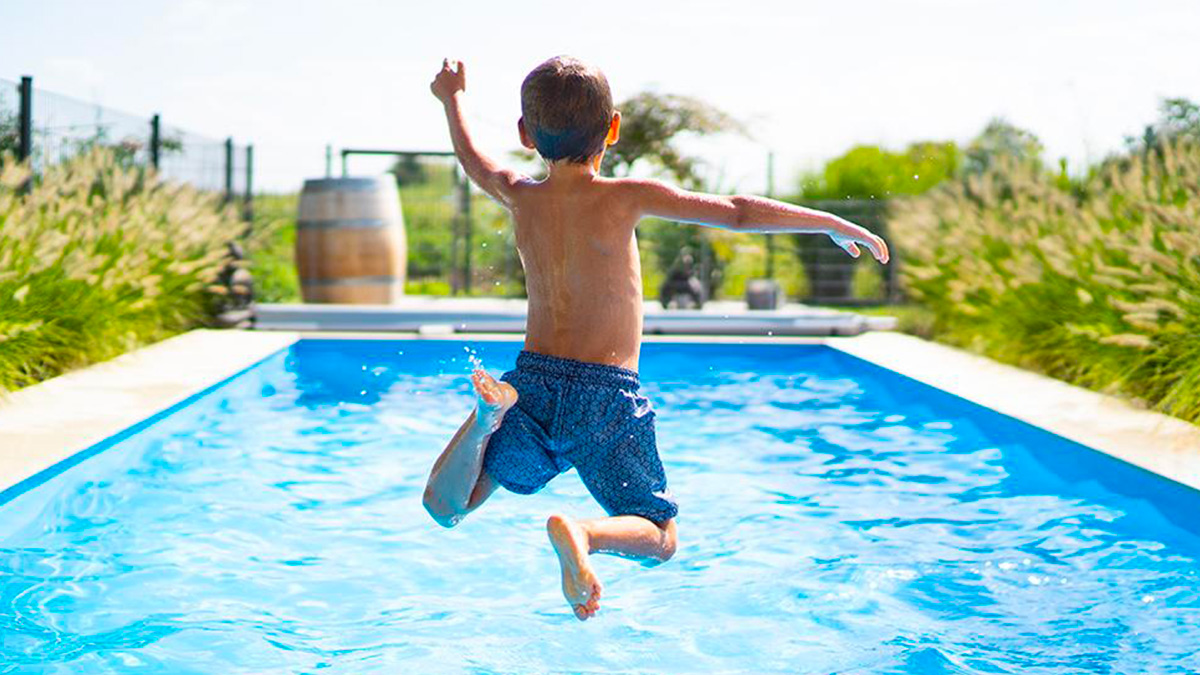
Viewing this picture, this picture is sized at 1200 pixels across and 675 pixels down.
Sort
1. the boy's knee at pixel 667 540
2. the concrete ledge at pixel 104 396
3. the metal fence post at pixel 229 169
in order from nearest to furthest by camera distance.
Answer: the boy's knee at pixel 667 540 → the concrete ledge at pixel 104 396 → the metal fence post at pixel 229 169

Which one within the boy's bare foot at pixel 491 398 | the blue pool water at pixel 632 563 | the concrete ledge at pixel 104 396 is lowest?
the blue pool water at pixel 632 563

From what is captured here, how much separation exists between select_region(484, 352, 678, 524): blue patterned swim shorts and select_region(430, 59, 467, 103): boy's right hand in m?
0.75

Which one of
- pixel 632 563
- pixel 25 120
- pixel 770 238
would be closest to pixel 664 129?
pixel 770 238

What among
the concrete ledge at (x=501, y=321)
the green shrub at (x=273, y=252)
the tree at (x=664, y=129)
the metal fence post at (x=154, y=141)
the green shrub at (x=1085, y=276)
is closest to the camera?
the green shrub at (x=1085, y=276)

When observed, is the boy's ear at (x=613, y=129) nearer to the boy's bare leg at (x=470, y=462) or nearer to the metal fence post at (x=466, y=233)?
the boy's bare leg at (x=470, y=462)

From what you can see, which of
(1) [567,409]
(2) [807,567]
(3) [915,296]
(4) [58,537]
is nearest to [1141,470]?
(2) [807,567]

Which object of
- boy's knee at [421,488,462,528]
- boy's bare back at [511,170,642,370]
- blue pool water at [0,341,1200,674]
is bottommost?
blue pool water at [0,341,1200,674]

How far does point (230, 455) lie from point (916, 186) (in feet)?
29.7

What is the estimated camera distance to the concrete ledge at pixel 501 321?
1109 cm

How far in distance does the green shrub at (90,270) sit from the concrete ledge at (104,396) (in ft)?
0.62

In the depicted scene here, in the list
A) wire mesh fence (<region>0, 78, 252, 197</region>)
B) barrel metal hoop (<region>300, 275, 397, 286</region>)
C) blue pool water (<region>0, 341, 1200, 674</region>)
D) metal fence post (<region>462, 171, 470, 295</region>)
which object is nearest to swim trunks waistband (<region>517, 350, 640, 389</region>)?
blue pool water (<region>0, 341, 1200, 674</region>)

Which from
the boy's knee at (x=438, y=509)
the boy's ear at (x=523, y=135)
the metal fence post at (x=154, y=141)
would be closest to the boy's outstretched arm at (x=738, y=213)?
the boy's ear at (x=523, y=135)

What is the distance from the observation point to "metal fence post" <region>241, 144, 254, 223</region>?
45.5 feet

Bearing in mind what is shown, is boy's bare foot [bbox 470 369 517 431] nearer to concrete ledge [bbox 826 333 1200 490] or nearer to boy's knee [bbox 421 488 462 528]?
boy's knee [bbox 421 488 462 528]
